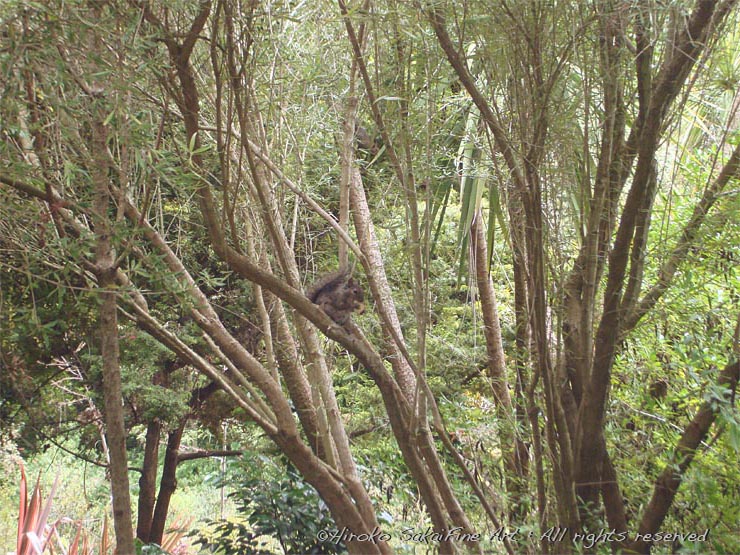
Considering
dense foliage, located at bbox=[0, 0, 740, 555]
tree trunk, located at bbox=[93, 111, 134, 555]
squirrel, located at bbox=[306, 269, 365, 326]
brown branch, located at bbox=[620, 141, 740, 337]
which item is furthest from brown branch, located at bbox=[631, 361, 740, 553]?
tree trunk, located at bbox=[93, 111, 134, 555]

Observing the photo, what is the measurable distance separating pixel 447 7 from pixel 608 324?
93cm

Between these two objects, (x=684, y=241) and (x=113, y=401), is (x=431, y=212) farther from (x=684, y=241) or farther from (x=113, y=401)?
(x=113, y=401)

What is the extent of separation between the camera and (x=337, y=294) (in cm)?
253

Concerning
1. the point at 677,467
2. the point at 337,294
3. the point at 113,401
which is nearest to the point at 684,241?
the point at 677,467

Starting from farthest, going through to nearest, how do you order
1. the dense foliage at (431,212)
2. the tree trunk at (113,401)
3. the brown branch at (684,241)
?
the brown branch at (684,241) < the tree trunk at (113,401) < the dense foliage at (431,212)

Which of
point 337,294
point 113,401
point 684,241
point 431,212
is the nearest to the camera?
point 113,401

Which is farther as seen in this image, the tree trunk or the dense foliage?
the tree trunk

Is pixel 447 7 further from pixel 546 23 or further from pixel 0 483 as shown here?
pixel 0 483

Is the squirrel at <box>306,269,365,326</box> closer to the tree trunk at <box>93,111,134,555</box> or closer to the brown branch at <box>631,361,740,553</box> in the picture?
the tree trunk at <box>93,111,134,555</box>

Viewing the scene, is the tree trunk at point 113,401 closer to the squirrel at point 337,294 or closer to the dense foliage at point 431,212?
the dense foliage at point 431,212

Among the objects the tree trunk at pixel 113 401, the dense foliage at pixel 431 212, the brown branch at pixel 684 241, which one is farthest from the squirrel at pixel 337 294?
the brown branch at pixel 684 241

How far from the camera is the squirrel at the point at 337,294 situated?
239cm

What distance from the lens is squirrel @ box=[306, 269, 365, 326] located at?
7.85 feet

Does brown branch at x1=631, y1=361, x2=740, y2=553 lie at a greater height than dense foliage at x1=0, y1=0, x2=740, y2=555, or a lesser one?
lesser
